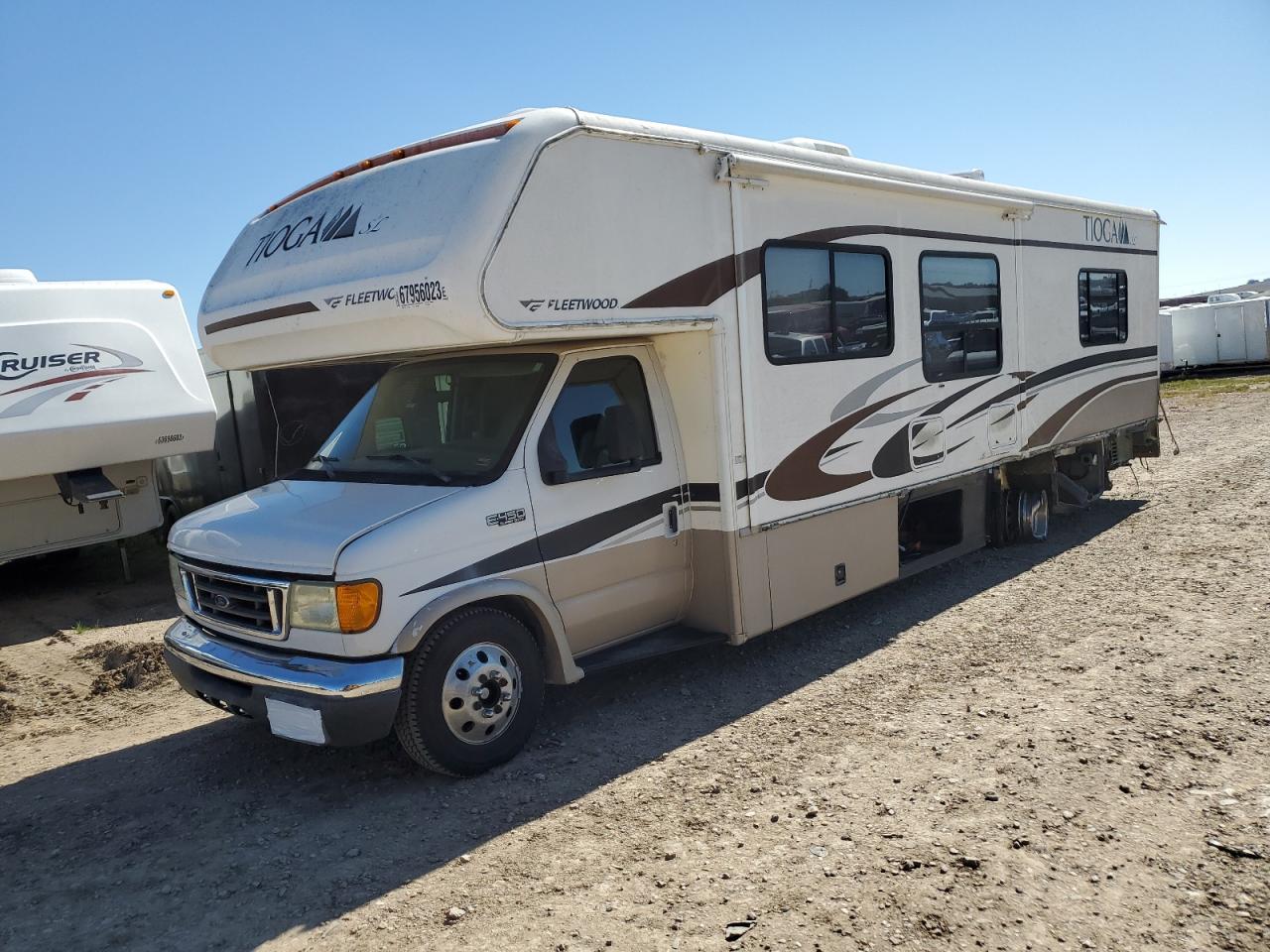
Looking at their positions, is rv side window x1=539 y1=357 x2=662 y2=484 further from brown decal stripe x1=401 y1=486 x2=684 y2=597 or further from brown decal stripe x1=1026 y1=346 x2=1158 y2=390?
brown decal stripe x1=1026 y1=346 x2=1158 y2=390

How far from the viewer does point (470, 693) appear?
4.86 m

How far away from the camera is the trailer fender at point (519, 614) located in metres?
4.59

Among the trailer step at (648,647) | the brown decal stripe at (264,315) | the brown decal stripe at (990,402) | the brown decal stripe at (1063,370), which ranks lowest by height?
the trailer step at (648,647)

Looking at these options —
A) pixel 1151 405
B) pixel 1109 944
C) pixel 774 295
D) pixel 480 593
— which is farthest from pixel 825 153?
pixel 1151 405

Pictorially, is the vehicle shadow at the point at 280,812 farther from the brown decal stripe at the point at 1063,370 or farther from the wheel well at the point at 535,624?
the brown decal stripe at the point at 1063,370

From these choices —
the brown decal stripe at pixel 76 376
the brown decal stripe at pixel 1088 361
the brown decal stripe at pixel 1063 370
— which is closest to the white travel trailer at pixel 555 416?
the brown decal stripe at pixel 1063 370

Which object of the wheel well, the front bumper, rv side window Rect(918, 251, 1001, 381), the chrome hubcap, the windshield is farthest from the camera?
rv side window Rect(918, 251, 1001, 381)

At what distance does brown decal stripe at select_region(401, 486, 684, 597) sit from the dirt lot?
103cm

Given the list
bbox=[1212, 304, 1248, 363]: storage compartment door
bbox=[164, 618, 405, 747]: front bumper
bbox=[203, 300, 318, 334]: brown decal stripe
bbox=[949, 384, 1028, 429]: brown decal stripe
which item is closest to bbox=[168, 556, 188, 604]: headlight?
bbox=[164, 618, 405, 747]: front bumper

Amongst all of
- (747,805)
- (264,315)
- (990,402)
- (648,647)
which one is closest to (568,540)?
(648,647)

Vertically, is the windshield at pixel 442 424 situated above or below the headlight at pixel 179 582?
above

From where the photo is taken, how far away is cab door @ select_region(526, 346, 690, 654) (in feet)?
17.2

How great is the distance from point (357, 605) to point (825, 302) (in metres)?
3.76

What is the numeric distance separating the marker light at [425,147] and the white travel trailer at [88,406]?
3.84 meters
